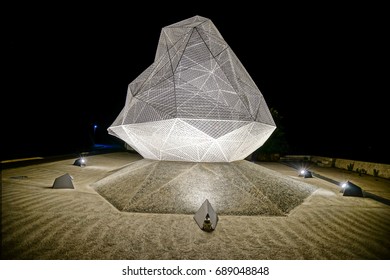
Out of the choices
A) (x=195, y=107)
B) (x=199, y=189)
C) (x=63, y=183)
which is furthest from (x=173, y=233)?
(x=63, y=183)

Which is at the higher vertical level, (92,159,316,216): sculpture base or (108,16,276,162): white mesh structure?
(108,16,276,162): white mesh structure

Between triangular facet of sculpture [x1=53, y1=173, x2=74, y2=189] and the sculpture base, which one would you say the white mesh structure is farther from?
triangular facet of sculpture [x1=53, y1=173, x2=74, y2=189]

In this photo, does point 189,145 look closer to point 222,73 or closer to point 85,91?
point 222,73

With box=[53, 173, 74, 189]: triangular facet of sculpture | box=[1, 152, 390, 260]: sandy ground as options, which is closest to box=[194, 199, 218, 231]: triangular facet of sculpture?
box=[1, 152, 390, 260]: sandy ground

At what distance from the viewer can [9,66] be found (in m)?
27.7

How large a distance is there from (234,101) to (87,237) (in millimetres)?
8163

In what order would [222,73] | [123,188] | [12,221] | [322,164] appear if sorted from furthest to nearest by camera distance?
[322,164]
[222,73]
[123,188]
[12,221]

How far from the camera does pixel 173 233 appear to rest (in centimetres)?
652

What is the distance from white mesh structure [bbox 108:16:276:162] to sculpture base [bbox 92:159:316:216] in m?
0.87

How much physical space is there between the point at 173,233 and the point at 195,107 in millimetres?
5740

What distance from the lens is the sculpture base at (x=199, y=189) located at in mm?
8562

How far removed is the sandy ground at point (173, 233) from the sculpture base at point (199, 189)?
16.7 inches

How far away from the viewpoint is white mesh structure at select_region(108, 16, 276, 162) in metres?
10.5
